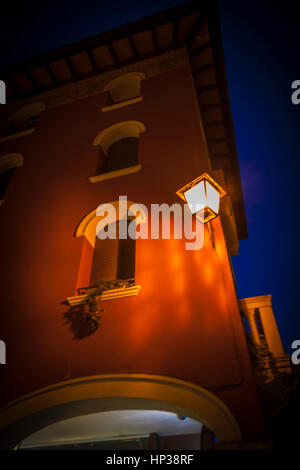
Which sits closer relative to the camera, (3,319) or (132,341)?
(132,341)

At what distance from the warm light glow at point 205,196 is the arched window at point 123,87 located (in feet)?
22.4

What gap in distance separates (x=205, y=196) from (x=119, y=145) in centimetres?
507

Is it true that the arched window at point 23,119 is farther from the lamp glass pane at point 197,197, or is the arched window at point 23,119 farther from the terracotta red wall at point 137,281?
the lamp glass pane at point 197,197

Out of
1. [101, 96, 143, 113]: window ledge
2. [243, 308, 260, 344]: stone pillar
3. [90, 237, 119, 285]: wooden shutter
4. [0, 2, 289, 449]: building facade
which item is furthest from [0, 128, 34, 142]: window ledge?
[243, 308, 260, 344]: stone pillar

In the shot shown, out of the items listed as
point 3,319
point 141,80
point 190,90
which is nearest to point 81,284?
point 3,319

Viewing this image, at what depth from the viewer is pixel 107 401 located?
14.9 ft

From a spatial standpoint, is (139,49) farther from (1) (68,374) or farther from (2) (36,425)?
(2) (36,425)

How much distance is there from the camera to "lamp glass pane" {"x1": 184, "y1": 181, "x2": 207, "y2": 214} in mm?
4812

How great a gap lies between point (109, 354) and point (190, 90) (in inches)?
297

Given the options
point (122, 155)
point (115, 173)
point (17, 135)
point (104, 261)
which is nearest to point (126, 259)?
point (104, 261)

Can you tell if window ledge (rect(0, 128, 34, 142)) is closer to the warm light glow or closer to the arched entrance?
the warm light glow

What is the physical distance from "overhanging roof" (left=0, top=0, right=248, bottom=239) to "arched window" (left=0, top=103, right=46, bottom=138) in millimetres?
594
